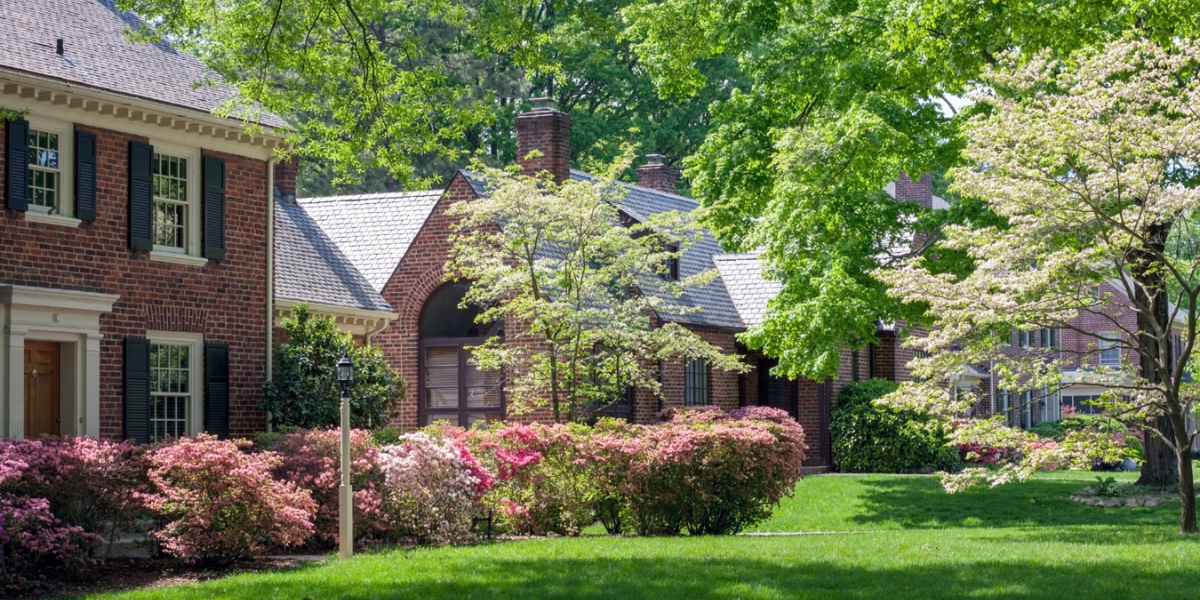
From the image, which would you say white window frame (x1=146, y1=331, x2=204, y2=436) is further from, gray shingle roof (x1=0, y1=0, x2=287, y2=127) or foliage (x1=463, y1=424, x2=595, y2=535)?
foliage (x1=463, y1=424, x2=595, y2=535)

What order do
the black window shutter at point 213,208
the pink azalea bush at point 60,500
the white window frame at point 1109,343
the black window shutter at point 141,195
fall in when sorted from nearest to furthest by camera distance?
1. the pink azalea bush at point 60,500
2. the white window frame at point 1109,343
3. the black window shutter at point 141,195
4. the black window shutter at point 213,208

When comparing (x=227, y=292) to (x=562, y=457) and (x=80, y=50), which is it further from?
(x=562, y=457)

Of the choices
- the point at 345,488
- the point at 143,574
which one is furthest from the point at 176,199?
the point at 143,574

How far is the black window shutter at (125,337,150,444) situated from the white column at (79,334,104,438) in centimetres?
52

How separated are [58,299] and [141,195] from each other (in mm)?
2040

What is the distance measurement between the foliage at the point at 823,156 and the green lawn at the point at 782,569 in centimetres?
494

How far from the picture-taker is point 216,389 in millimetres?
20609

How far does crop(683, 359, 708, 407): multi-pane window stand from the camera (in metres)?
31.8

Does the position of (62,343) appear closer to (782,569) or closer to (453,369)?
(782,569)

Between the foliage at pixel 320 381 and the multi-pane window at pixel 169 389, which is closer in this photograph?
the multi-pane window at pixel 169 389

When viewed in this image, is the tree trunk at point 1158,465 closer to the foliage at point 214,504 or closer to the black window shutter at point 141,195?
the foliage at point 214,504

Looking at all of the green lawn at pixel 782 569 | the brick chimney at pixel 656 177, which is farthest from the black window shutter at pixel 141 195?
the brick chimney at pixel 656 177

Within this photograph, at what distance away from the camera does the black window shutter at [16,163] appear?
17484 mm

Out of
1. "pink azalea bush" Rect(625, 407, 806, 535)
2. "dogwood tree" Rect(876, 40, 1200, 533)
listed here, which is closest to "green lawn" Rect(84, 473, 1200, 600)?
"pink azalea bush" Rect(625, 407, 806, 535)
